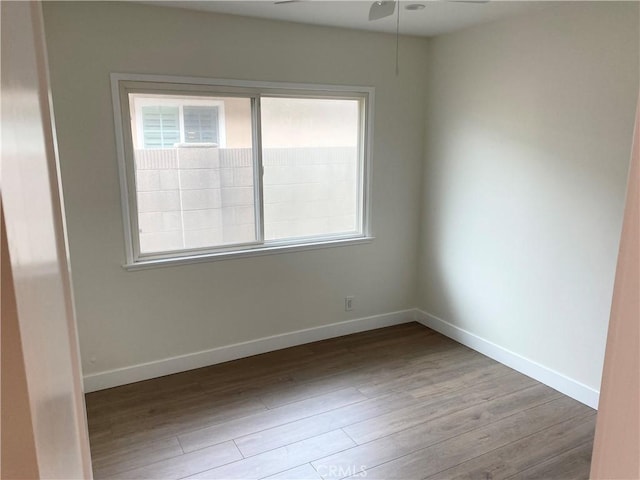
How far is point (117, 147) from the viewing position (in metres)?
2.88

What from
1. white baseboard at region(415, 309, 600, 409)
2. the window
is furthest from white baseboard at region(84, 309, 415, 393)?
the window

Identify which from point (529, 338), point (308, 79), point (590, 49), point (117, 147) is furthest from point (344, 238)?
point (590, 49)

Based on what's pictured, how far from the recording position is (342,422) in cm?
275

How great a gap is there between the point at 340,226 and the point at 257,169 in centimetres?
92

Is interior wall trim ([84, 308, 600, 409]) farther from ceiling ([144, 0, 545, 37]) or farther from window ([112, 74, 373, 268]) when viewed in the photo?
ceiling ([144, 0, 545, 37])

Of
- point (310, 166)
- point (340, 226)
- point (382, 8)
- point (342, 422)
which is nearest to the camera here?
point (382, 8)

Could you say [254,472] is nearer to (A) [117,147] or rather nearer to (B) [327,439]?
(B) [327,439]

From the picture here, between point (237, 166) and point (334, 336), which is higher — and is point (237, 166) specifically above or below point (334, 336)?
above

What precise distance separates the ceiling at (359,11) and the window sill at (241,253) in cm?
165

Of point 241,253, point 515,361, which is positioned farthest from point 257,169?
point 515,361

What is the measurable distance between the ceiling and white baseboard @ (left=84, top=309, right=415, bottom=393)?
240 cm

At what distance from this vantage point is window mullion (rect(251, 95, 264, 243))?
333 centimetres

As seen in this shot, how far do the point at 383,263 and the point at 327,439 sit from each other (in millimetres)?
1834

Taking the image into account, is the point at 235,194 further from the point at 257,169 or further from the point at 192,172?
the point at 192,172
